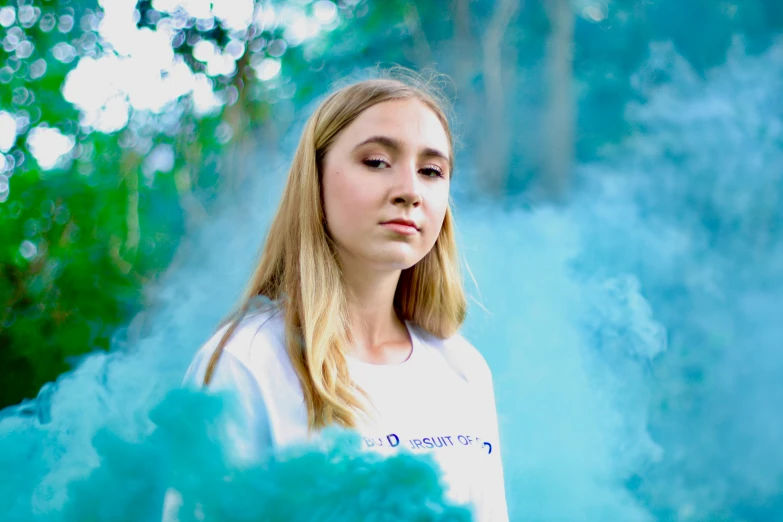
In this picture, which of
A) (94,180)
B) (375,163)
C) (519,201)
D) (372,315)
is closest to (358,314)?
(372,315)

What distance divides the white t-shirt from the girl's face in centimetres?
17

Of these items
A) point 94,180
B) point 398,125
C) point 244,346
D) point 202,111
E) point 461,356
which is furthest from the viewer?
point 202,111

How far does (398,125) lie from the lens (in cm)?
110

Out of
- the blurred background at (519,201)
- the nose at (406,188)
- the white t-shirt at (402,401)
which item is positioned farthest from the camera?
the blurred background at (519,201)

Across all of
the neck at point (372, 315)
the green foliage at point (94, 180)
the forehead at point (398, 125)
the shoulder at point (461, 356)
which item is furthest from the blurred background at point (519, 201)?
the forehead at point (398, 125)

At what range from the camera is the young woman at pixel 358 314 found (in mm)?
982

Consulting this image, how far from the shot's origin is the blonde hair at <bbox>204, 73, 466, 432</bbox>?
0.99 m

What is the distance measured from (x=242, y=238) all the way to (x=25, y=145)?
632mm

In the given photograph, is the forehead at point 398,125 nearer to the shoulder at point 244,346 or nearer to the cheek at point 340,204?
the cheek at point 340,204

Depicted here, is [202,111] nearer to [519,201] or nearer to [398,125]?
[519,201]

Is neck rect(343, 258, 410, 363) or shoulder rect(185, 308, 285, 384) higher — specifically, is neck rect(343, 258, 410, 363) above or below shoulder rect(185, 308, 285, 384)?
above

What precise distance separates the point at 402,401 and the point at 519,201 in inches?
47.8

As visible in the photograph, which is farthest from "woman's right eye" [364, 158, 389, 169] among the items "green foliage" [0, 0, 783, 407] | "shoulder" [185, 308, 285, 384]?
"green foliage" [0, 0, 783, 407]

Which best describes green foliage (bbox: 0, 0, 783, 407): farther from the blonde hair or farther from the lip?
the lip
